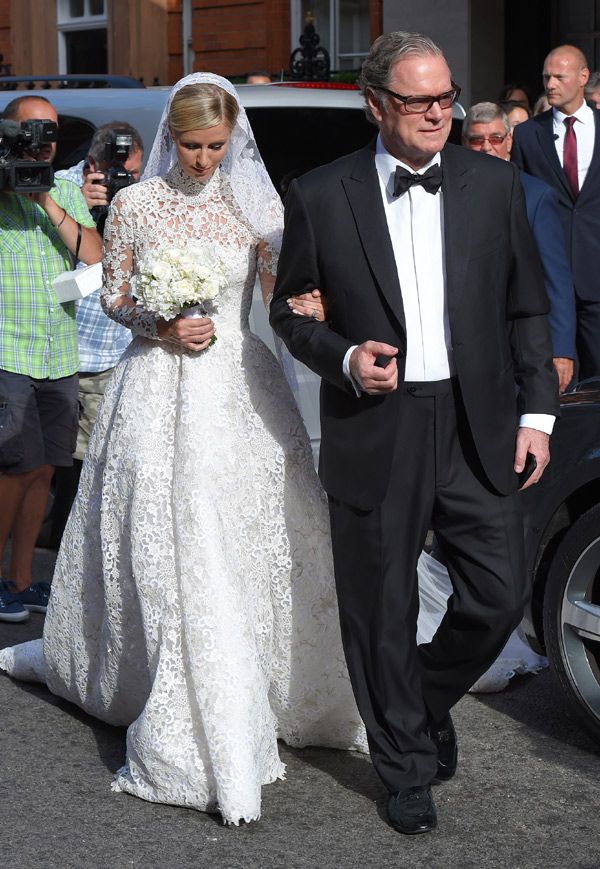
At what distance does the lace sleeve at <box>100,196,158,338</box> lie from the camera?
450cm

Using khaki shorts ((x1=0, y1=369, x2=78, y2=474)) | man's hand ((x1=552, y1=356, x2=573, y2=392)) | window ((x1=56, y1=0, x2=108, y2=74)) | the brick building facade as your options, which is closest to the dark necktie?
man's hand ((x1=552, y1=356, x2=573, y2=392))

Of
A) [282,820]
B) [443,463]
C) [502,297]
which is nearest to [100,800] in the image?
[282,820]

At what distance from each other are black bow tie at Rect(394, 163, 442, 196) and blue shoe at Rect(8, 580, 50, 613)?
2955 millimetres

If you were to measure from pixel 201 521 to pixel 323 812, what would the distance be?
0.87 meters

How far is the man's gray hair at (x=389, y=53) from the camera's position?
371cm

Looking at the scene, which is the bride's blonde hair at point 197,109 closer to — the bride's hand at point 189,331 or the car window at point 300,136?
the bride's hand at point 189,331

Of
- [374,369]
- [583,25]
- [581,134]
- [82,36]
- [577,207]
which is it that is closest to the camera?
[374,369]

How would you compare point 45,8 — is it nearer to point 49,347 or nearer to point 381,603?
point 49,347

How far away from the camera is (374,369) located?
3574 mm

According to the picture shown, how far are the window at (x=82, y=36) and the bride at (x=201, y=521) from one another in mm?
14736

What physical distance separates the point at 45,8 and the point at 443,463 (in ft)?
55.3

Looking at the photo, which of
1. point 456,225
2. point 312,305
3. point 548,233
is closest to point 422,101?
point 456,225

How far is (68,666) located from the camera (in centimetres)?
477

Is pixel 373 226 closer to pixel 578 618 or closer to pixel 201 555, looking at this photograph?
pixel 201 555
